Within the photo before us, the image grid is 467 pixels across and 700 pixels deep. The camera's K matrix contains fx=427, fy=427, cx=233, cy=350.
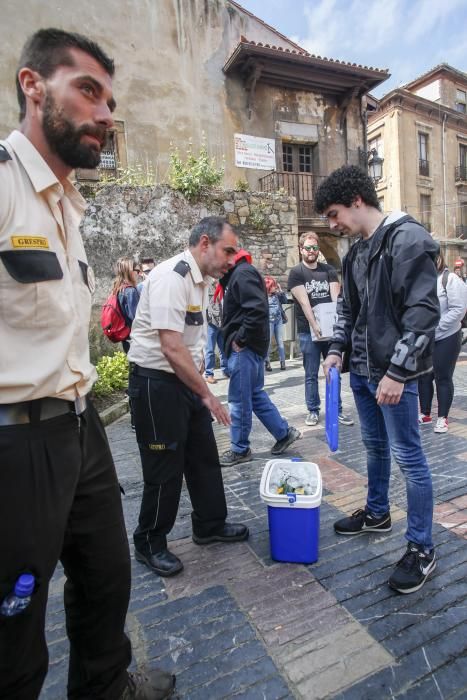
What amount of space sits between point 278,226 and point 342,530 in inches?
371

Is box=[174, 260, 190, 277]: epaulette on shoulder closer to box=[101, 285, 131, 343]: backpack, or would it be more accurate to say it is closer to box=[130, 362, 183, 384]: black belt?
box=[130, 362, 183, 384]: black belt

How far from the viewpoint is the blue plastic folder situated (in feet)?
8.22

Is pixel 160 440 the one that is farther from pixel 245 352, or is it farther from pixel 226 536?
pixel 245 352

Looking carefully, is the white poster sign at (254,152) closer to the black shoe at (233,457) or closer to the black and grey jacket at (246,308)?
the black and grey jacket at (246,308)

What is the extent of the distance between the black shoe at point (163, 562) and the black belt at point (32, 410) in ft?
5.22

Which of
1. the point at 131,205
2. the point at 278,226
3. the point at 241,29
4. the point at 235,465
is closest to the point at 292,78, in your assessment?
the point at 241,29

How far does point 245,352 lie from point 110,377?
384 centimetres

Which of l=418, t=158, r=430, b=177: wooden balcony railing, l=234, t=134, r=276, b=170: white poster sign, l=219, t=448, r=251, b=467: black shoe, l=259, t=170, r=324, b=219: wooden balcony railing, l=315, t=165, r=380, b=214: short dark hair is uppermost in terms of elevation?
l=418, t=158, r=430, b=177: wooden balcony railing

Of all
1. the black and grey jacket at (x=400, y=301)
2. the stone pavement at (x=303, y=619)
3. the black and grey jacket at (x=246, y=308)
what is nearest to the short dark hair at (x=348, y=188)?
the black and grey jacket at (x=400, y=301)

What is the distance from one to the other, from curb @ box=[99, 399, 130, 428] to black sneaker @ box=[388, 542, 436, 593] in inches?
169

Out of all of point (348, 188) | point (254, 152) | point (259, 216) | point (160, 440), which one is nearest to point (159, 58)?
point (254, 152)

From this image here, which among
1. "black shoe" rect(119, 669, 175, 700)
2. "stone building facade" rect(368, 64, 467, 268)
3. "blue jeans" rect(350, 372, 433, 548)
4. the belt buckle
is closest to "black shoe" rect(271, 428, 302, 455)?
"blue jeans" rect(350, 372, 433, 548)

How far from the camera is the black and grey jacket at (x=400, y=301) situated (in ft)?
6.93

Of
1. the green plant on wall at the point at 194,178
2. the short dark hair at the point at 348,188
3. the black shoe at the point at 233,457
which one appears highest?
the green plant on wall at the point at 194,178
